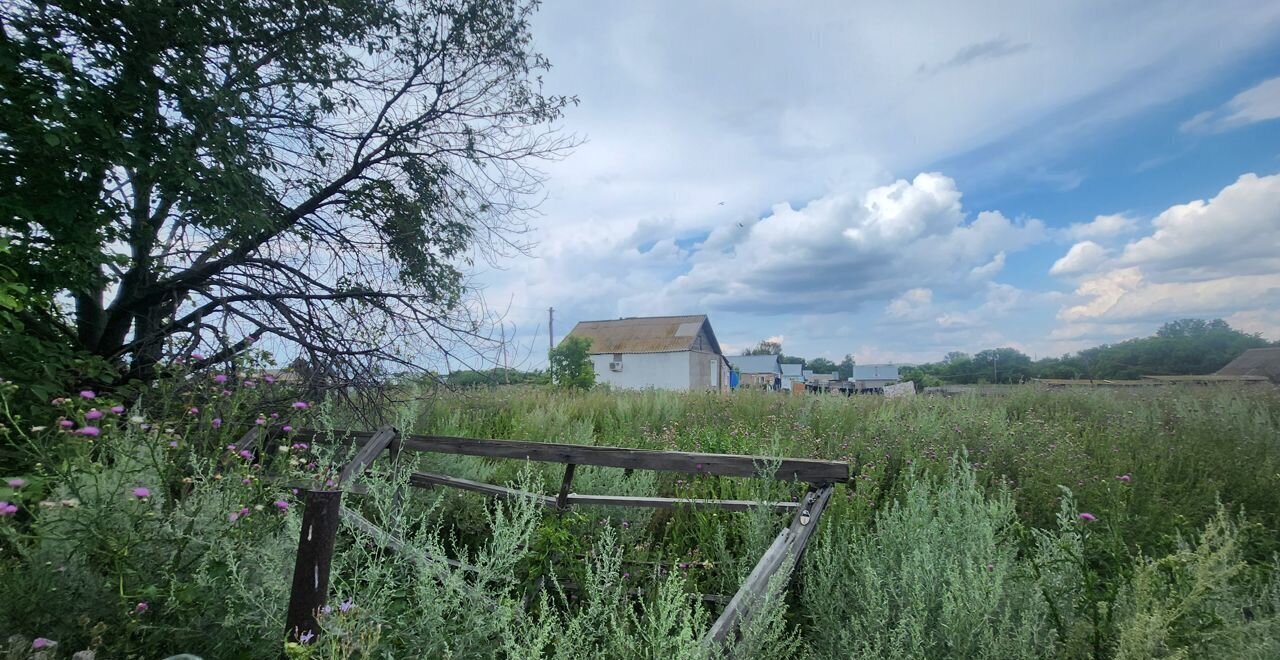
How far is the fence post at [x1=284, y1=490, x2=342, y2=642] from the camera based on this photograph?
5.76ft

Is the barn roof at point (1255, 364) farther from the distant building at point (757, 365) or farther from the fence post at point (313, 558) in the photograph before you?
the distant building at point (757, 365)

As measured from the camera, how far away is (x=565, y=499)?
12.5ft

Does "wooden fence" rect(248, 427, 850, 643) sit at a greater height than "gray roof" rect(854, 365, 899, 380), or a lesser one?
lesser

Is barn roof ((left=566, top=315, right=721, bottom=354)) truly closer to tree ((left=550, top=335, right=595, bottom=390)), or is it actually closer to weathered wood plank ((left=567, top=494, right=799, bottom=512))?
tree ((left=550, top=335, right=595, bottom=390))

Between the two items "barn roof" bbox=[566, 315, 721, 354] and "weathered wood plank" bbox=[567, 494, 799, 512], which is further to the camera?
"barn roof" bbox=[566, 315, 721, 354]

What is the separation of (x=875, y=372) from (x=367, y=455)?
70128 millimetres

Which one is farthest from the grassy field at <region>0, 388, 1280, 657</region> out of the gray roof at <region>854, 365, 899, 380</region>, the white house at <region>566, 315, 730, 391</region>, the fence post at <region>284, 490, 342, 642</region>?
the gray roof at <region>854, 365, 899, 380</region>

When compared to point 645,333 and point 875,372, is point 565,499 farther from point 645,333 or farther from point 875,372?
point 875,372

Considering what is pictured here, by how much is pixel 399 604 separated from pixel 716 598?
167 centimetres

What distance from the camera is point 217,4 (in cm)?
507

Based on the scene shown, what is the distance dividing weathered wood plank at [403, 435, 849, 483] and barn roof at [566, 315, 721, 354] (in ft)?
128

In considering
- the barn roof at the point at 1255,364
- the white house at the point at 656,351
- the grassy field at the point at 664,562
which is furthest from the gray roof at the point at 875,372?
the grassy field at the point at 664,562

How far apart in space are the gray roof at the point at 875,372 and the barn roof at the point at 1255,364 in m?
55.1

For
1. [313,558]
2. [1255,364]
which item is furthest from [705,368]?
[313,558]
